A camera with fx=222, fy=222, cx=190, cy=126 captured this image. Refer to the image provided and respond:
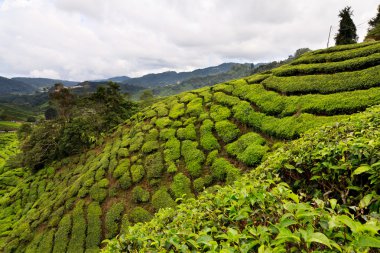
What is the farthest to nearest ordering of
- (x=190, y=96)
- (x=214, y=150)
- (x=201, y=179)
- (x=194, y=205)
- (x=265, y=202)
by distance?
1. (x=190, y=96)
2. (x=214, y=150)
3. (x=201, y=179)
4. (x=194, y=205)
5. (x=265, y=202)

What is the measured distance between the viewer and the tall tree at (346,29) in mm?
33031

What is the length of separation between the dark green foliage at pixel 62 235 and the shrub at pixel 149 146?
651cm

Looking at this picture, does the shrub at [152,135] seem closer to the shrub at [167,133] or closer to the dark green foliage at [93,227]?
the shrub at [167,133]

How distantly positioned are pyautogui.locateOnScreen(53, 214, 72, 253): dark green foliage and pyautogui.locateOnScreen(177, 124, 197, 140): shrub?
9.08 metres

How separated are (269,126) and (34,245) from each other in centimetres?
1671

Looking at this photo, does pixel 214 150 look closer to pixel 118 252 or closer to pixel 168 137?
pixel 168 137

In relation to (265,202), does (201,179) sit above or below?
below

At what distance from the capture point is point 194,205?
404cm

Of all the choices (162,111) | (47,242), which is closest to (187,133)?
(162,111)

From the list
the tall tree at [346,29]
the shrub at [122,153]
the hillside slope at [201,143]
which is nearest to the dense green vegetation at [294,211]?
the hillside slope at [201,143]

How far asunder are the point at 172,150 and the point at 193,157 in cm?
191

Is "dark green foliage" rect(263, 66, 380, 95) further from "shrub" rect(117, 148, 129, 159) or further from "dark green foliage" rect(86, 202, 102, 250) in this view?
"dark green foliage" rect(86, 202, 102, 250)

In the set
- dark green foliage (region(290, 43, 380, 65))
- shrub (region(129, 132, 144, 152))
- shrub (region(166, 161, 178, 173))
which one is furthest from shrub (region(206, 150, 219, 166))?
dark green foliage (region(290, 43, 380, 65))

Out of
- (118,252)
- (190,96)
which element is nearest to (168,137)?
(190,96)
